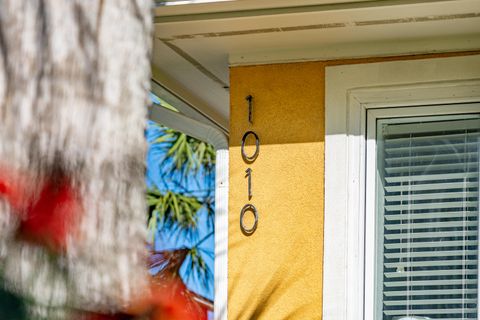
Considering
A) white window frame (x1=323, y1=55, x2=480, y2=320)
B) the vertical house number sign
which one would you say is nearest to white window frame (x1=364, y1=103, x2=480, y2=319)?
white window frame (x1=323, y1=55, x2=480, y2=320)

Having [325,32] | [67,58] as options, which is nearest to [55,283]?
[67,58]

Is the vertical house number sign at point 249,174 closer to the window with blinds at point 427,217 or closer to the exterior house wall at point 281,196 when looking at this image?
the exterior house wall at point 281,196

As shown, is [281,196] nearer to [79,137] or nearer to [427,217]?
[427,217]

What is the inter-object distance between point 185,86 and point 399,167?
1951mm

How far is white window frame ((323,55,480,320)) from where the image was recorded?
6730mm

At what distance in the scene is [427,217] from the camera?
6785 mm

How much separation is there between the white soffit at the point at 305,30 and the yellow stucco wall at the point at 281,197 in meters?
0.17

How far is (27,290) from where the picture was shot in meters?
2.30

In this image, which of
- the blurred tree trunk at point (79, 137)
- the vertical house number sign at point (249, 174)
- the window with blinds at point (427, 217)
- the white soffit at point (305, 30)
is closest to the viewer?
the blurred tree trunk at point (79, 137)

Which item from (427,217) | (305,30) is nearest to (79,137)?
(305,30)

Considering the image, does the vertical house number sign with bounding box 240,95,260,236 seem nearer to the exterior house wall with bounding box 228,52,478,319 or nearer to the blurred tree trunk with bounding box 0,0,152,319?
the exterior house wall with bounding box 228,52,478,319

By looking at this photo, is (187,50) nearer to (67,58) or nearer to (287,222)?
(287,222)

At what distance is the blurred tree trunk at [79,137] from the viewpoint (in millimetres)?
2326

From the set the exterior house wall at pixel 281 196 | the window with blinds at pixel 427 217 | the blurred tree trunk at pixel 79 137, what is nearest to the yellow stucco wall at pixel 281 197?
the exterior house wall at pixel 281 196
